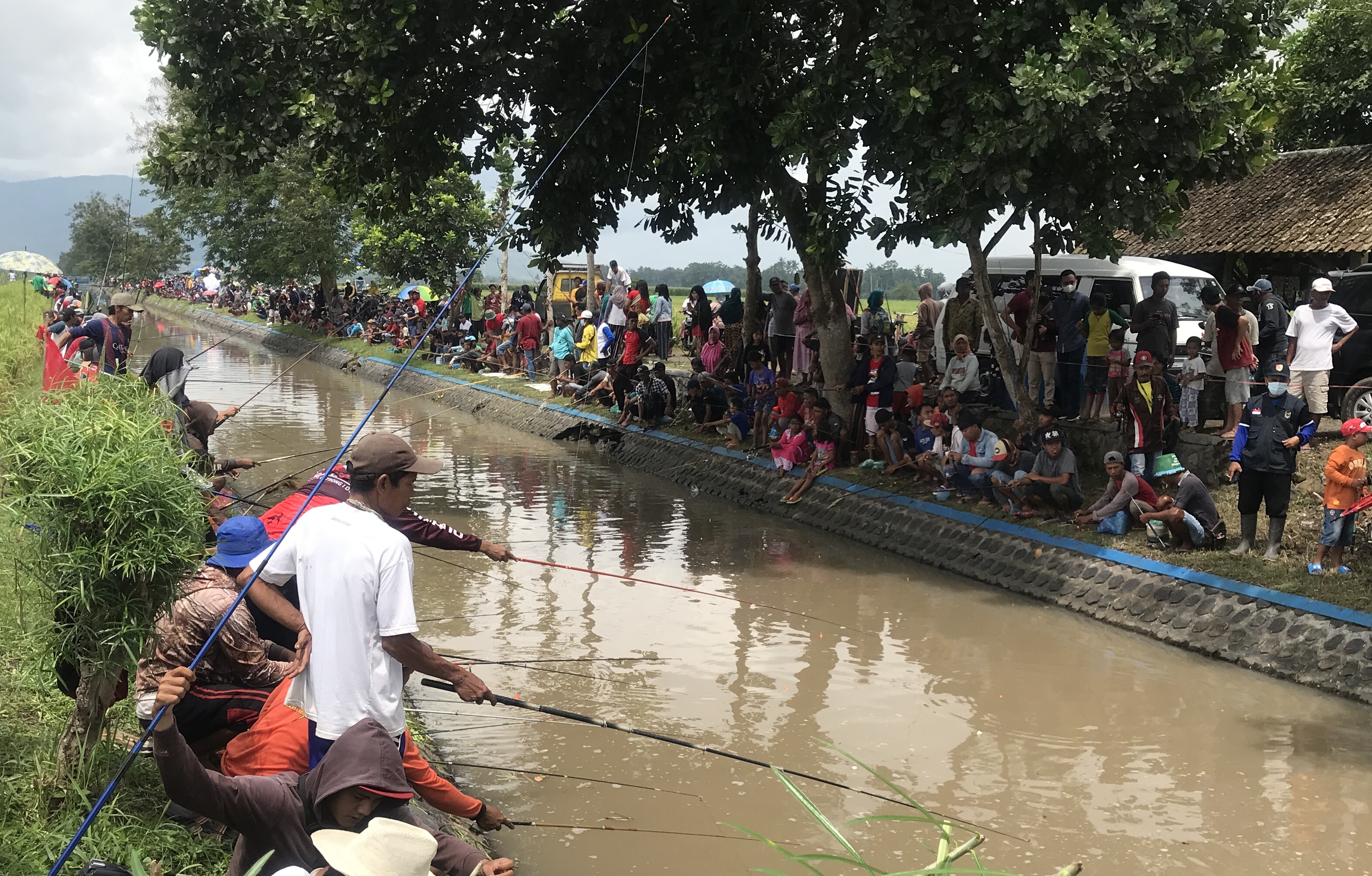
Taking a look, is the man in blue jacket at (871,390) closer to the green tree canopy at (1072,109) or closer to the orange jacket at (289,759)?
the green tree canopy at (1072,109)

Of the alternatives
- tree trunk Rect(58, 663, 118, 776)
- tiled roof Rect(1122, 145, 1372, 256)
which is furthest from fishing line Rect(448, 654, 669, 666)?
tiled roof Rect(1122, 145, 1372, 256)

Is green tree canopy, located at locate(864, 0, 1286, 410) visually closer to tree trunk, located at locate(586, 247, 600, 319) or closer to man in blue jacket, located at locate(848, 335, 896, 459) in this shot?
man in blue jacket, located at locate(848, 335, 896, 459)

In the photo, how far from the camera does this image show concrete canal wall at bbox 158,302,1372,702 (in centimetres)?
851

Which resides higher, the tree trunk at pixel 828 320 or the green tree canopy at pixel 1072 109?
the green tree canopy at pixel 1072 109

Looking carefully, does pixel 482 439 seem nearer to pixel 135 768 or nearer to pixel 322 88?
pixel 322 88

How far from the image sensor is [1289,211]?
2020 cm

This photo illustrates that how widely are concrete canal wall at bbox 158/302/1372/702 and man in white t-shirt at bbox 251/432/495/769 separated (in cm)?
667

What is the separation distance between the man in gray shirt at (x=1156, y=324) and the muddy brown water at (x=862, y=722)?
3.66 m

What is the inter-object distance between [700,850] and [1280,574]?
225 inches

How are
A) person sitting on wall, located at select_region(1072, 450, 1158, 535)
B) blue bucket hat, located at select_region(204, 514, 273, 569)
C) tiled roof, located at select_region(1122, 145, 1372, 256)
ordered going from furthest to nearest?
tiled roof, located at select_region(1122, 145, 1372, 256) < person sitting on wall, located at select_region(1072, 450, 1158, 535) < blue bucket hat, located at select_region(204, 514, 273, 569)

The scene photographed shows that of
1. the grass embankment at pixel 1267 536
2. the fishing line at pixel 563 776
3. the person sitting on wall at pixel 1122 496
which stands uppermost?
the person sitting on wall at pixel 1122 496

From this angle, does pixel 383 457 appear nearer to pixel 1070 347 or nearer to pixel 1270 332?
pixel 1070 347

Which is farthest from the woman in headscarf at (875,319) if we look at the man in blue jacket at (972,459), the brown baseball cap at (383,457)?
the brown baseball cap at (383,457)

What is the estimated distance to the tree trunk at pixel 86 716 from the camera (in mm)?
4367
